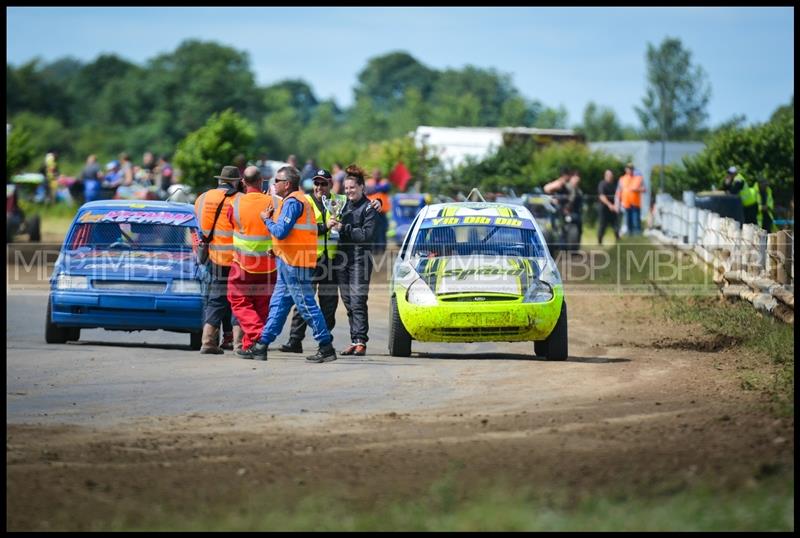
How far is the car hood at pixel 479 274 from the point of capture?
14.8 metres

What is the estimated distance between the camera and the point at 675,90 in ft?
464

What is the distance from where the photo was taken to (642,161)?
56.4 metres

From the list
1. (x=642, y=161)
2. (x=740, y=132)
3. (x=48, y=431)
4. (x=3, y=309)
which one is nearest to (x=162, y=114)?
(x=642, y=161)

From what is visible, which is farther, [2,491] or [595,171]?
[595,171]

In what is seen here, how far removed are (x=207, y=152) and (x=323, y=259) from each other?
73.9ft

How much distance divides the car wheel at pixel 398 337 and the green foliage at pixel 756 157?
30.1m

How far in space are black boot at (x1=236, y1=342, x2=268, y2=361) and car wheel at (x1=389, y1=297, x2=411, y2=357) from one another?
1274 millimetres

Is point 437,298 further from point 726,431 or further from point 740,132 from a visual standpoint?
point 740,132

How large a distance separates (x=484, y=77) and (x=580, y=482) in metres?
172

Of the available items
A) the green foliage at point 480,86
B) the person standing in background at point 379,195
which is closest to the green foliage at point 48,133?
the green foliage at point 480,86

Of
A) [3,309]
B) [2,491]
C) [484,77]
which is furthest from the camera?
[484,77]

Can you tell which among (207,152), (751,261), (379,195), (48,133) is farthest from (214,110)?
(751,261)

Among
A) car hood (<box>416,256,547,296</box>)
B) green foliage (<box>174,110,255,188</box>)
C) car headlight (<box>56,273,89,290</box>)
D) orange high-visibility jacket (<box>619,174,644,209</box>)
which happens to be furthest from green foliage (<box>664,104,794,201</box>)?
car headlight (<box>56,273,89,290</box>)

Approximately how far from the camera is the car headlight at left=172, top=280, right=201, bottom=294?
15.7m
